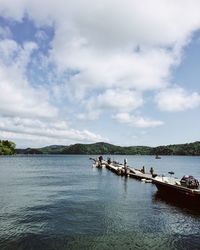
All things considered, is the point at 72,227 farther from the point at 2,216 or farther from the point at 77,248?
the point at 2,216

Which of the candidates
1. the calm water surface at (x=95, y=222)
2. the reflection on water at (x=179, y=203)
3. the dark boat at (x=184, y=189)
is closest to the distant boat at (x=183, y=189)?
the dark boat at (x=184, y=189)

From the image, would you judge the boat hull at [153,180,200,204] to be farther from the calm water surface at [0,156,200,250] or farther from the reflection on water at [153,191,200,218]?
the calm water surface at [0,156,200,250]

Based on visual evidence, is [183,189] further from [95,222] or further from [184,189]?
[95,222]

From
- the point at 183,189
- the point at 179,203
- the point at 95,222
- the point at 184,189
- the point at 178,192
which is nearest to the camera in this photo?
the point at 95,222

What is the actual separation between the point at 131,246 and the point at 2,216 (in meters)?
15.3

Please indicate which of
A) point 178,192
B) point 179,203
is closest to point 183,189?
point 178,192

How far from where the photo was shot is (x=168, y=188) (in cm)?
4716

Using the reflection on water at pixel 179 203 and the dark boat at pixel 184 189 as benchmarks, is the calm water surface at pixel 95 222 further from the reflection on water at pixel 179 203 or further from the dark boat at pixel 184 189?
the dark boat at pixel 184 189

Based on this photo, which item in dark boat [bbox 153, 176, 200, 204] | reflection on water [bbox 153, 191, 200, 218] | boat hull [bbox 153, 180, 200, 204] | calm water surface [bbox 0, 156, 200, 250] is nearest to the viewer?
calm water surface [bbox 0, 156, 200, 250]

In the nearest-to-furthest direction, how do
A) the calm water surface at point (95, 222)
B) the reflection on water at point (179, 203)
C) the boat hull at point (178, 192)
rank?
the calm water surface at point (95, 222) < the reflection on water at point (179, 203) < the boat hull at point (178, 192)

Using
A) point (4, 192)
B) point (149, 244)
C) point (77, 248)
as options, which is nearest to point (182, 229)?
point (149, 244)

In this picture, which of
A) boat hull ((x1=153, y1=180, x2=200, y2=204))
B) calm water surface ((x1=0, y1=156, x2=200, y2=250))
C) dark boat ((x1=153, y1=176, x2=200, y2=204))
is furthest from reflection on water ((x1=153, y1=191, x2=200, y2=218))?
dark boat ((x1=153, y1=176, x2=200, y2=204))

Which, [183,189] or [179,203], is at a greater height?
[183,189]

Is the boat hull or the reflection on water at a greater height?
the boat hull
